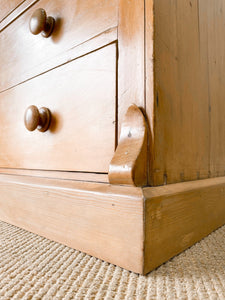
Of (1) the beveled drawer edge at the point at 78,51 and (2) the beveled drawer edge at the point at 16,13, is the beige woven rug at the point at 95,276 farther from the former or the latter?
(2) the beveled drawer edge at the point at 16,13

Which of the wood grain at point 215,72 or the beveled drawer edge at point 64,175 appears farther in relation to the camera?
the wood grain at point 215,72

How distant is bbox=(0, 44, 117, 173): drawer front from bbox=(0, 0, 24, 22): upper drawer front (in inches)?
9.5

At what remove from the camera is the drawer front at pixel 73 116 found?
1.52 ft

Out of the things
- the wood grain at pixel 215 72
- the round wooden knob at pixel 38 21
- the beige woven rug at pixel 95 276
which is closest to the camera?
the beige woven rug at pixel 95 276

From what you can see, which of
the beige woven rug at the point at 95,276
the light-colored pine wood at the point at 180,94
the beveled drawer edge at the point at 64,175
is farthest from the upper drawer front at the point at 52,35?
the beige woven rug at the point at 95,276

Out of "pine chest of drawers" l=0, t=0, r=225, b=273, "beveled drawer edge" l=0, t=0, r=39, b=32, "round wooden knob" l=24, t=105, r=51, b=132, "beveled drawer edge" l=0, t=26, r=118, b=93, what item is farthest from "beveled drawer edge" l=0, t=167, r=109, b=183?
"beveled drawer edge" l=0, t=0, r=39, b=32

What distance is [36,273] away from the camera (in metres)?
0.37

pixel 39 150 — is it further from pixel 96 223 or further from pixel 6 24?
pixel 6 24

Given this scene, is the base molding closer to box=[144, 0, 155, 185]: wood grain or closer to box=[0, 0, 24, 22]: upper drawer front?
box=[144, 0, 155, 185]: wood grain

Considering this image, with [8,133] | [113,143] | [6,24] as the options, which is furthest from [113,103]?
[6,24]

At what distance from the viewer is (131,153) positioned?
0.40 meters

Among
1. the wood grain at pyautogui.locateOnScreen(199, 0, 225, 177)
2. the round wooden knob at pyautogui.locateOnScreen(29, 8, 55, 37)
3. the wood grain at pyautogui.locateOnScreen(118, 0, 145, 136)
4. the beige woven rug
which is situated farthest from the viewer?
the wood grain at pyautogui.locateOnScreen(199, 0, 225, 177)

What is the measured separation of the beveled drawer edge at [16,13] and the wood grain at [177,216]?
0.59 m

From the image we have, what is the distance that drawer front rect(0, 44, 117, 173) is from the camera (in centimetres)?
46
